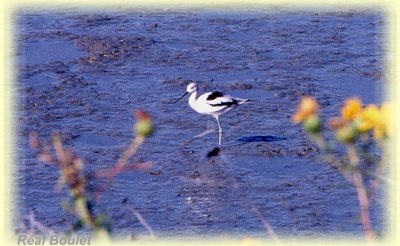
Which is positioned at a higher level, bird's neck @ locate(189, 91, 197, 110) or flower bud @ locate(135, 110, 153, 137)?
flower bud @ locate(135, 110, 153, 137)

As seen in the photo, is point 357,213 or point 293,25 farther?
point 293,25

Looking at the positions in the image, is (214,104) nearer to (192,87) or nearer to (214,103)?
(214,103)

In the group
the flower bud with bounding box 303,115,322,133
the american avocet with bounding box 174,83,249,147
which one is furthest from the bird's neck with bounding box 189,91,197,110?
the flower bud with bounding box 303,115,322,133

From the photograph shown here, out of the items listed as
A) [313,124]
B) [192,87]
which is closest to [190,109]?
[192,87]

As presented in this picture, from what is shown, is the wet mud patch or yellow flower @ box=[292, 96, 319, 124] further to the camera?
the wet mud patch

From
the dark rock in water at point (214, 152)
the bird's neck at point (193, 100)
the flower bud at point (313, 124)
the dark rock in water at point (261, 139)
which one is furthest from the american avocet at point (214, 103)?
the flower bud at point (313, 124)

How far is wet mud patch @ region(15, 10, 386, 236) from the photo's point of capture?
6895mm

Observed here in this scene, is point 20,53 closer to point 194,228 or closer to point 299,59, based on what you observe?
point 299,59

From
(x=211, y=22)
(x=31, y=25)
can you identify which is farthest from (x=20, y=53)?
(x=211, y=22)

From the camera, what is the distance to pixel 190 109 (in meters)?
A: 9.24

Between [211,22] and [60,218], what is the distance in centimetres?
526

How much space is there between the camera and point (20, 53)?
10.4 m

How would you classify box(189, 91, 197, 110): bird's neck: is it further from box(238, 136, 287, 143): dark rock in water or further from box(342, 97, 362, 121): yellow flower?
box(342, 97, 362, 121): yellow flower

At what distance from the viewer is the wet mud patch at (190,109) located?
22.6 ft
